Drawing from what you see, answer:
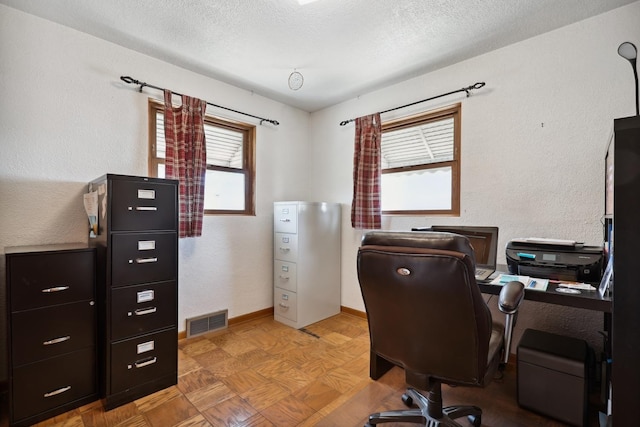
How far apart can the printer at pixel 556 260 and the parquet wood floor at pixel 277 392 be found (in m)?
0.79

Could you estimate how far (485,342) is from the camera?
3.72 feet

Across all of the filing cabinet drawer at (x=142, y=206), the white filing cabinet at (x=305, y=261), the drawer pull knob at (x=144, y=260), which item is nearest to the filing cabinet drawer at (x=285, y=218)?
the white filing cabinet at (x=305, y=261)

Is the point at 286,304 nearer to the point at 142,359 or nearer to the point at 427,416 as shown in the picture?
the point at 142,359

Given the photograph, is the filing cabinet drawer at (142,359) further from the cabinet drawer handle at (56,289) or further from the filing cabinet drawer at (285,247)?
the filing cabinet drawer at (285,247)

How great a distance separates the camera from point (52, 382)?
1.67m

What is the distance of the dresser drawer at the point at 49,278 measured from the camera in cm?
158

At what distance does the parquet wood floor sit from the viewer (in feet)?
5.48

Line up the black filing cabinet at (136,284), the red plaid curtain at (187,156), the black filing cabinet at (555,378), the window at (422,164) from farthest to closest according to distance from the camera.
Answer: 1. the window at (422,164)
2. the red plaid curtain at (187,156)
3. the black filing cabinet at (136,284)
4. the black filing cabinet at (555,378)

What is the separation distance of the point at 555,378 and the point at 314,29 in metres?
2.55

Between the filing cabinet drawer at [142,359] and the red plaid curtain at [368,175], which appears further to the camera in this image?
the red plaid curtain at [368,175]

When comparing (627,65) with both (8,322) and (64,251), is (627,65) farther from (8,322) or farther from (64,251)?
(8,322)

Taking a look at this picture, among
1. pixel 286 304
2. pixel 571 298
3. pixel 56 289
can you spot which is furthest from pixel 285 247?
pixel 571 298

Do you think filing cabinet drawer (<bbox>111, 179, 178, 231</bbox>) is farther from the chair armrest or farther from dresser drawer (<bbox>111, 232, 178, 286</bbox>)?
the chair armrest

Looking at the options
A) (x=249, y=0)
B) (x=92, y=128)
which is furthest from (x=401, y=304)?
(x=92, y=128)
